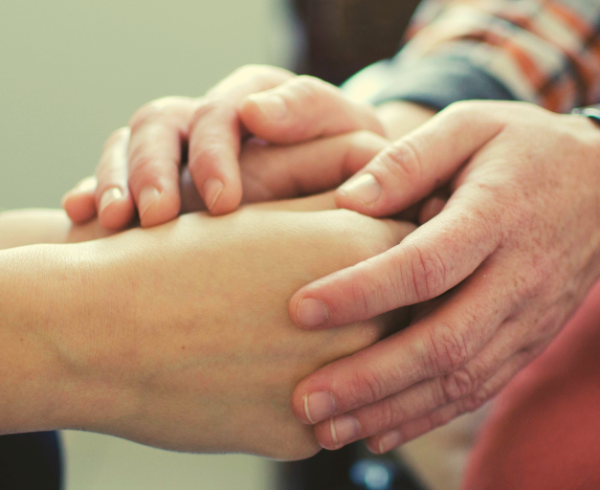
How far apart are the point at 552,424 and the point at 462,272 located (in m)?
0.21

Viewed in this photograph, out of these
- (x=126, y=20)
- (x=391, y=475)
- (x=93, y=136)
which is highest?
(x=126, y=20)

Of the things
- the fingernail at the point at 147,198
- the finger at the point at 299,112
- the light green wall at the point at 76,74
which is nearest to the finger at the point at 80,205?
the fingernail at the point at 147,198

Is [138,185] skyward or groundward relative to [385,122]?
skyward

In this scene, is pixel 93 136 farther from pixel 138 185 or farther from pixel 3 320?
pixel 3 320

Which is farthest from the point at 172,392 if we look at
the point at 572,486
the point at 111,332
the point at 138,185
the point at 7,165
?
the point at 7,165

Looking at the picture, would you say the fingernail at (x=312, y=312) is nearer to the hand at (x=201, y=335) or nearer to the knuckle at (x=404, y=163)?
the hand at (x=201, y=335)

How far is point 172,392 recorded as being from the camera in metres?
0.50

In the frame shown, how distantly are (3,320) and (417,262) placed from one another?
1.37 ft

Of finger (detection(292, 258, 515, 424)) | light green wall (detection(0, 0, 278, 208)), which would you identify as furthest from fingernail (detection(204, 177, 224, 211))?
light green wall (detection(0, 0, 278, 208))

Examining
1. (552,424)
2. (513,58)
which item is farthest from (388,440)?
(513,58)

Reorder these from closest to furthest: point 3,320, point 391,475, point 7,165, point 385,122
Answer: point 3,320 < point 385,122 < point 7,165 < point 391,475

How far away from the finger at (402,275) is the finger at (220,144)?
0.53 feet

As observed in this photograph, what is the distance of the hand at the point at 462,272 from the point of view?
497 millimetres

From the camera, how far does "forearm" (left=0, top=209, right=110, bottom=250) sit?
637mm
